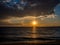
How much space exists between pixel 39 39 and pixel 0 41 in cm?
63

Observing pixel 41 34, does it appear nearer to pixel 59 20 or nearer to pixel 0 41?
pixel 59 20

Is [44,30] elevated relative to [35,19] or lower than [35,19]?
lower

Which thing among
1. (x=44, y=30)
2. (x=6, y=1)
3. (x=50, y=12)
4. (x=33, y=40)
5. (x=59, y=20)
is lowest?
(x=33, y=40)

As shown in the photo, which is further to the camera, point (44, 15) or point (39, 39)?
point (39, 39)

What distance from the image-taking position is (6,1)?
80.5 inches

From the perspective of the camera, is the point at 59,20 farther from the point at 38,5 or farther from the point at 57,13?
the point at 38,5

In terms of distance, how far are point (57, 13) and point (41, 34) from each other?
41 centimetres

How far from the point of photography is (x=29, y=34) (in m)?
2.08

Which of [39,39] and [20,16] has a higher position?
[20,16]

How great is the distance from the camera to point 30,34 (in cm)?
208

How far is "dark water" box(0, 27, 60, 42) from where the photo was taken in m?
1.99

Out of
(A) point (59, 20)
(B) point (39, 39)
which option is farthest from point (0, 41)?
(A) point (59, 20)

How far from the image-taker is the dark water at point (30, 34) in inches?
78.5

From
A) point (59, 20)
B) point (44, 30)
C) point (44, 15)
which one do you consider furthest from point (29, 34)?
point (59, 20)
